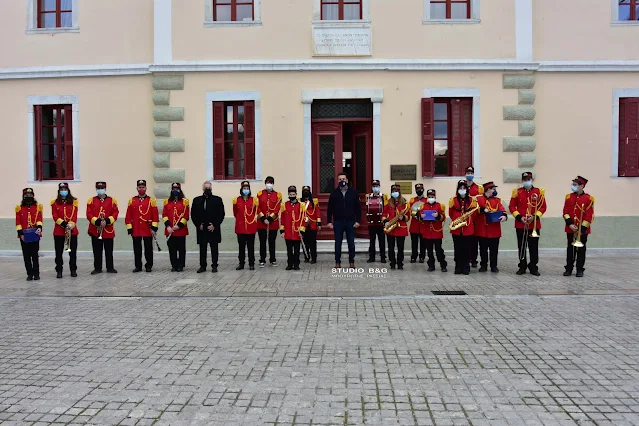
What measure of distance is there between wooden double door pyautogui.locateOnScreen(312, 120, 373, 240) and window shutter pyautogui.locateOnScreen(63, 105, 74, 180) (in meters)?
6.54

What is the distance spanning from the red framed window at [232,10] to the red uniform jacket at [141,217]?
5.77 metres

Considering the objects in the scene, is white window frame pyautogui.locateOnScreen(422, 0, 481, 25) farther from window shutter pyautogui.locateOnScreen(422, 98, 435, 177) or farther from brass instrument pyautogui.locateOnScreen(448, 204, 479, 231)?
brass instrument pyautogui.locateOnScreen(448, 204, 479, 231)

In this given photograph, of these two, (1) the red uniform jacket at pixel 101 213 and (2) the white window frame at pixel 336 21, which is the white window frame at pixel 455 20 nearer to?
(2) the white window frame at pixel 336 21

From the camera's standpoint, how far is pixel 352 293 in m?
9.62

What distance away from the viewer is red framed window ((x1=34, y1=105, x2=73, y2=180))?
1548cm

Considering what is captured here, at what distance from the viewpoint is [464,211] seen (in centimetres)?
1165

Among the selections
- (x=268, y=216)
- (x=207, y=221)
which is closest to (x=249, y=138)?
(x=268, y=216)

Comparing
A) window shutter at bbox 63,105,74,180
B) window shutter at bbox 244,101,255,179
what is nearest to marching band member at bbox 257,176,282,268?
window shutter at bbox 244,101,255,179

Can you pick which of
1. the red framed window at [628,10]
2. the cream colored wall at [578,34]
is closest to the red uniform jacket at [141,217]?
the cream colored wall at [578,34]

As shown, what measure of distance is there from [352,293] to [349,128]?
6979 millimetres

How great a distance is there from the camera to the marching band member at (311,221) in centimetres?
1291

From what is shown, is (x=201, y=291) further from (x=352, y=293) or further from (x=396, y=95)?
(x=396, y=95)

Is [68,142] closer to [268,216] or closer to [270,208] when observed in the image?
[270,208]

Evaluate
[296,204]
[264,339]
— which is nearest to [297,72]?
[296,204]
